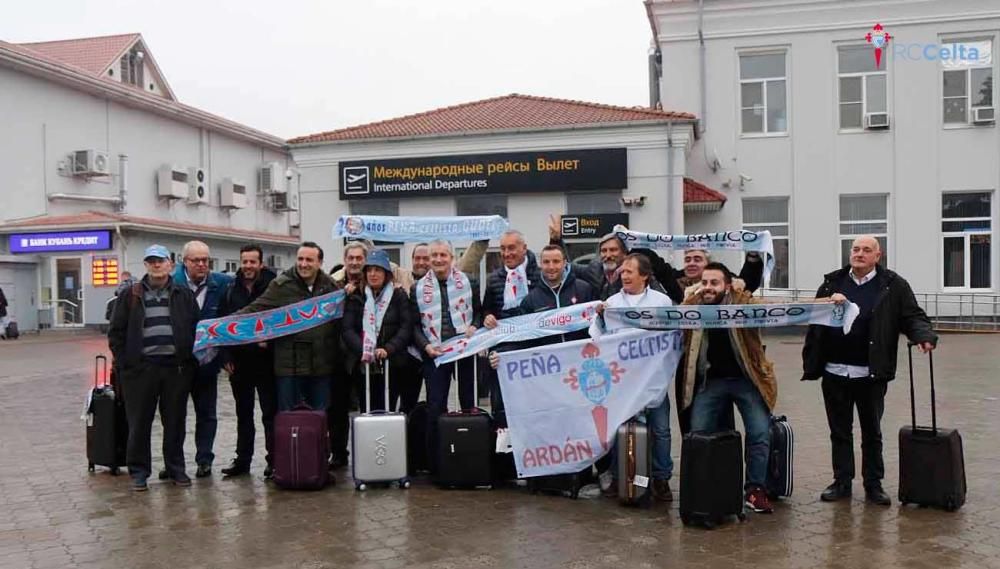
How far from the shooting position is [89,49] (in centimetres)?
3762

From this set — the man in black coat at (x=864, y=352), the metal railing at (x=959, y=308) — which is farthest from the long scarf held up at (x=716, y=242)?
the metal railing at (x=959, y=308)

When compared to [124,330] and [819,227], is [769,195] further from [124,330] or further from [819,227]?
[124,330]

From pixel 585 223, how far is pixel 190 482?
1703 centimetres

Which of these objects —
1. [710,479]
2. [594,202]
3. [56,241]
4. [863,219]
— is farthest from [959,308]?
[56,241]

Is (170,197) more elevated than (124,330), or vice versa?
(170,197)

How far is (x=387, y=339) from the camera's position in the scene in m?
7.10

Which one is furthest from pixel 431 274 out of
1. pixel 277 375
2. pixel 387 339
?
pixel 277 375

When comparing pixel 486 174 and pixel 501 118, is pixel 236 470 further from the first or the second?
pixel 501 118

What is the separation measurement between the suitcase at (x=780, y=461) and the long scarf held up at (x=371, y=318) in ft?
10.1

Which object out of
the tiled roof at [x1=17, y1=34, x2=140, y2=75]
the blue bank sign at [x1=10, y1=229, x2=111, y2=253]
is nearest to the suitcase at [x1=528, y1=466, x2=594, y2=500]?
the blue bank sign at [x1=10, y1=229, x2=111, y2=253]

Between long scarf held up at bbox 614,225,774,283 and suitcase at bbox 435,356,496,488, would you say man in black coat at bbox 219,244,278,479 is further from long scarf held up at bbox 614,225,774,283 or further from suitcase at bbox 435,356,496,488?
long scarf held up at bbox 614,225,774,283

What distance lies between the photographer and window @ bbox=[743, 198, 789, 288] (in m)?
25.1

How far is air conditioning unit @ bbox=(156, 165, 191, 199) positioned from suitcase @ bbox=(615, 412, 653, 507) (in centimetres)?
3287

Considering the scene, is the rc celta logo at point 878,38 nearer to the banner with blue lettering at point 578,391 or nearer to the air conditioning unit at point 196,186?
the banner with blue lettering at point 578,391
